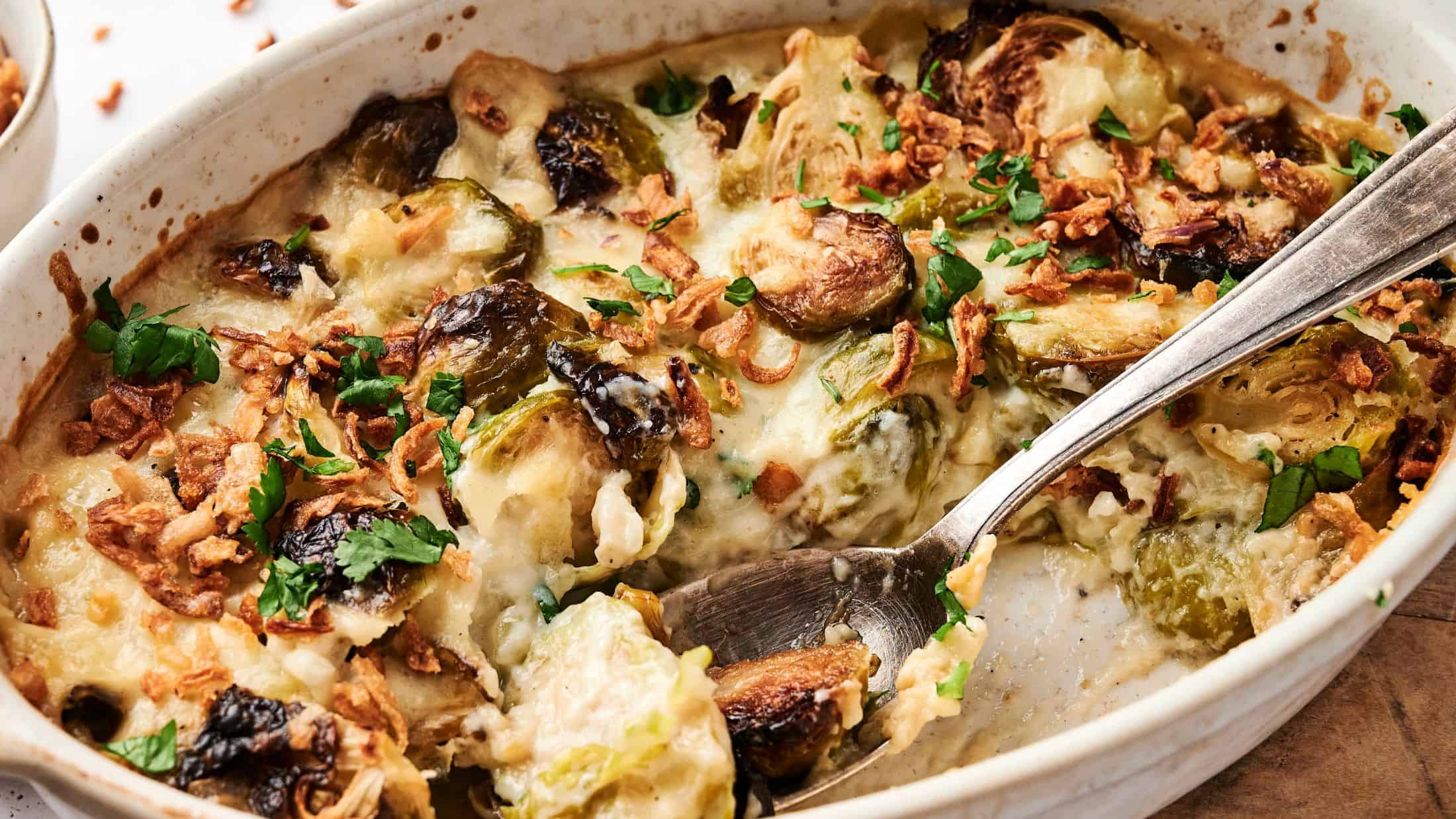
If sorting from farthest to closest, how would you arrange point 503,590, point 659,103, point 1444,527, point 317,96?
1. point 659,103
2. point 317,96
3. point 503,590
4. point 1444,527

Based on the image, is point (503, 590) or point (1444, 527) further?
point (503, 590)

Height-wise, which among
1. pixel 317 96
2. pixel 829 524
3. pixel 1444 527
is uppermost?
pixel 317 96

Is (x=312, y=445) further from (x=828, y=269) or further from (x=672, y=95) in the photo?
(x=672, y=95)

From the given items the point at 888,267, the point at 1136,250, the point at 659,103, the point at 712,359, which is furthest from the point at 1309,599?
the point at 659,103

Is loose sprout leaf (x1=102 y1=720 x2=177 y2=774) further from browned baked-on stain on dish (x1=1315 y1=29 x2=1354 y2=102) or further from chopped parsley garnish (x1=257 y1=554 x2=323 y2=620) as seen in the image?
browned baked-on stain on dish (x1=1315 y1=29 x2=1354 y2=102)

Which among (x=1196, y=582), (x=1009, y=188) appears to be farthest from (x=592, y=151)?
(x=1196, y=582)

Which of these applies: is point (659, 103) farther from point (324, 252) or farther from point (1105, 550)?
point (1105, 550)
